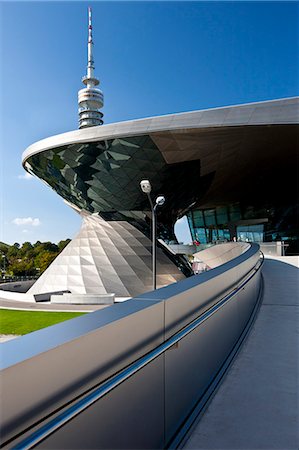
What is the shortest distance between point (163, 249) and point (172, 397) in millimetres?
29099

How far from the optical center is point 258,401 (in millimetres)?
3004

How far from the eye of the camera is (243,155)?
27297mm

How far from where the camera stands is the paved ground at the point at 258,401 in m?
2.45

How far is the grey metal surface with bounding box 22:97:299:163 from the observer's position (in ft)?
62.3

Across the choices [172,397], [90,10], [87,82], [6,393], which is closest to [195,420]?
[172,397]

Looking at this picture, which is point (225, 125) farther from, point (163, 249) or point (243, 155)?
point (163, 249)

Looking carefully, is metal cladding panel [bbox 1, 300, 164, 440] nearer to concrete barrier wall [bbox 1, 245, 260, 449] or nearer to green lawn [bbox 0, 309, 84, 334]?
concrete barrier wall [bbox 1, 245, 260, 449]

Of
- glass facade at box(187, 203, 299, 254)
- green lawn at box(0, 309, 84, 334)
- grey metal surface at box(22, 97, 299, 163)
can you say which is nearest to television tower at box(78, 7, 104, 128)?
glass facade at box(187, 203, 299, 254)

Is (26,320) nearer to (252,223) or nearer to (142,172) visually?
(142,172)

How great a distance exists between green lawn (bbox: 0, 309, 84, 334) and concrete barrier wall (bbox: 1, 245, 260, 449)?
45.3 ft

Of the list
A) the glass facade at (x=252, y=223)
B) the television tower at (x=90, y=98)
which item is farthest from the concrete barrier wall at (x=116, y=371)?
the television tower at (x=90, y=98)

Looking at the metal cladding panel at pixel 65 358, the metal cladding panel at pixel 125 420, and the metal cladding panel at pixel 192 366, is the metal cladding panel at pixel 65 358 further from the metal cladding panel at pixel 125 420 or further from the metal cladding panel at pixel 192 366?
the metal cladding panel at pixel 192 366

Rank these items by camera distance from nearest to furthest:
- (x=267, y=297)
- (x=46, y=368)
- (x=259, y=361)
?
1. (x=46, y=368)
2. (x=259, y=361)
3. (x=267, y=297)

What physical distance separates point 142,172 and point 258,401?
24692 mm
